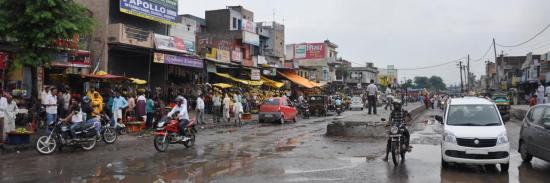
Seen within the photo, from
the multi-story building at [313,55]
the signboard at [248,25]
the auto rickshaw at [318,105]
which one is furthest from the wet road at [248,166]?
the multi-story building at [313,55]

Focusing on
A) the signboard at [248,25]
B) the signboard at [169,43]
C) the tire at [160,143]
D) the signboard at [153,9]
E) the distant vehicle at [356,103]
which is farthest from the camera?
the distant vehicle at [356,103]

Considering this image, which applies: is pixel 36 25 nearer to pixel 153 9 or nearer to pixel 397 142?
pixel 397 142

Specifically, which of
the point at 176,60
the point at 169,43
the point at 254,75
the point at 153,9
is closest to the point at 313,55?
the point at 254,75

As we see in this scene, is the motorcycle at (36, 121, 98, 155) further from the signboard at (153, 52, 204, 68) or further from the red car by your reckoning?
the red car

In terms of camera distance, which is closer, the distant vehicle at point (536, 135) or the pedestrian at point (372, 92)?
the distant vehicle at point (536, 135)

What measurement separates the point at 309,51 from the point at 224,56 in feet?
136

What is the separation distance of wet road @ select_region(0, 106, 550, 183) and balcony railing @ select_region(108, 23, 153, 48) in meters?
11.2

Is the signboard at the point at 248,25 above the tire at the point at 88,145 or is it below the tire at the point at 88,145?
above

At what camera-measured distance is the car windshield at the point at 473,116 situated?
11.3 meters

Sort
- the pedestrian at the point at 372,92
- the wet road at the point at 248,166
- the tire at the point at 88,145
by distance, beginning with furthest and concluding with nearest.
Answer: the pedestrian at the point at 372,92
the tire at the point at 88,145
the wet road at the point at 248,166

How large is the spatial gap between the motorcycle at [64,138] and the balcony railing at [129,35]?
1252 cm

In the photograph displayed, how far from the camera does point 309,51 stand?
77.9m

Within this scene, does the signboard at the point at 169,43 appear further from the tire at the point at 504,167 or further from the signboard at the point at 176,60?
the tire at the point at 504,167

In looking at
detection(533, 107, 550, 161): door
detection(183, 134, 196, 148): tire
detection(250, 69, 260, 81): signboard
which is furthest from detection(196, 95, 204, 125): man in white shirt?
detection(533, 107, 550, 161): door
